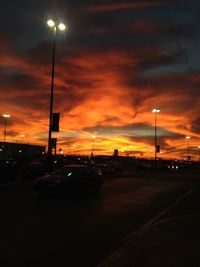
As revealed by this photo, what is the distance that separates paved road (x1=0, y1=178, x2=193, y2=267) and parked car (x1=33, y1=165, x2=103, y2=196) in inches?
102

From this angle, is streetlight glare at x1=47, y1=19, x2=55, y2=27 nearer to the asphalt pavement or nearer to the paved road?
the paved road

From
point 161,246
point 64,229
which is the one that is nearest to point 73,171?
point 64,229

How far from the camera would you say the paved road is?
8.05m

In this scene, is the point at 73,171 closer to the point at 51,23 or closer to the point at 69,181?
the point at 69,181

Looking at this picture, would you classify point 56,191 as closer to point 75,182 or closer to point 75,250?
point 75,182

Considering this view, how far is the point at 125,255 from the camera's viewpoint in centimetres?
804

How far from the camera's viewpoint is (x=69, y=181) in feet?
69.8

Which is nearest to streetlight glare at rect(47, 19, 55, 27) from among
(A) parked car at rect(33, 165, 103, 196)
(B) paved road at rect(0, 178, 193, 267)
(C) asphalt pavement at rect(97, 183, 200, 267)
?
(A) parked car at rect(33, 165, 103, 196)

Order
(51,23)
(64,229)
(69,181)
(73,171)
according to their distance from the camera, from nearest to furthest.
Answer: (64,229) < (69,181) < (73,171) < (51,23)

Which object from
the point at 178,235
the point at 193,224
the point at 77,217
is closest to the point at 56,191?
the point at 77,217

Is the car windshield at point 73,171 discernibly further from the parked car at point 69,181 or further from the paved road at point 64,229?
the paved road at point 64,229

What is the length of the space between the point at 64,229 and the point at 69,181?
10198 millimetres

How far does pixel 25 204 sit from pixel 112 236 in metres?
6.82

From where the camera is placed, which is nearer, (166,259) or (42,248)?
(166,259)
